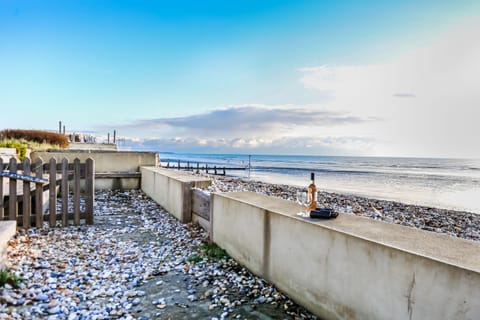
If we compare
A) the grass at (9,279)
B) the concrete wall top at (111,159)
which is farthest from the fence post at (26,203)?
the concrete wall top at (111,159)

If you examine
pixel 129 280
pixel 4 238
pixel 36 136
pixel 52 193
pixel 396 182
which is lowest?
pixel 396 182

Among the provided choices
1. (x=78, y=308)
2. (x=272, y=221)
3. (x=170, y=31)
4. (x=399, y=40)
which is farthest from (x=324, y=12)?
(x=78, y=308)

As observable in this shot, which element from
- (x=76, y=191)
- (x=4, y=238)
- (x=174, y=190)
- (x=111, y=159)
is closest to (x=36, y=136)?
(x=111, y=159)

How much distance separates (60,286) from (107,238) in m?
1.81

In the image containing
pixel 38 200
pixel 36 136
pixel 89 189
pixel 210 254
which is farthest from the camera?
pixel 36 136

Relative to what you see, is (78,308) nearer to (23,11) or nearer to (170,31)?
(23,11)

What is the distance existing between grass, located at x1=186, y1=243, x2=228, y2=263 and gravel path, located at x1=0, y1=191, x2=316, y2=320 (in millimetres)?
23

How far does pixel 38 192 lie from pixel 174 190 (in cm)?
246

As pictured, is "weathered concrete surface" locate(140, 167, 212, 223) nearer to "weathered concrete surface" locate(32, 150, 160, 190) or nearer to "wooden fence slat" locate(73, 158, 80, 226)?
"weathered concrete surface" locate(32, 150, 160, 190)

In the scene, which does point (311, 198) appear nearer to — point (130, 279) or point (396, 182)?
point (130, 279)

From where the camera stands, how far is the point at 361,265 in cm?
223

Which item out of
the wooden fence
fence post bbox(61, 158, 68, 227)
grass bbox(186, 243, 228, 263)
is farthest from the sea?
fence post bbox(61, 158, 68, 227)

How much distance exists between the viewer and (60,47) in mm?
11531

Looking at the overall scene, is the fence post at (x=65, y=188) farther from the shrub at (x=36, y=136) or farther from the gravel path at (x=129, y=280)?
the shrub at (x=36, y=136)
